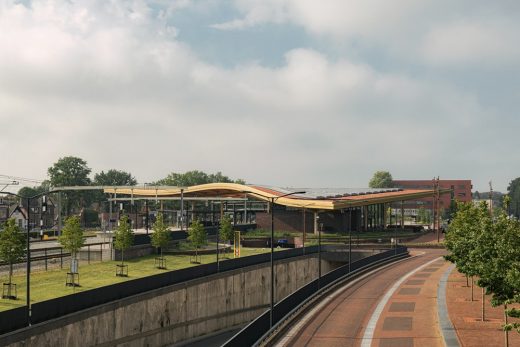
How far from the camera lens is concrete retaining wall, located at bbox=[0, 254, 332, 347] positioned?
35.5 meters

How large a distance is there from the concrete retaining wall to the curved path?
1212 cm

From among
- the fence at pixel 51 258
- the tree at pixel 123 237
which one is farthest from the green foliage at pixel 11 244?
the tree at pixel 123 237

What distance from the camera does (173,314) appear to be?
4819 cm

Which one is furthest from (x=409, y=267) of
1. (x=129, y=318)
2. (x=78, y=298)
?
(x=78, y=298)

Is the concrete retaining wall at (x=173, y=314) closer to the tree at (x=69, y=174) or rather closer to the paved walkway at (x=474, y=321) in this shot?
the paved walkway at (x=474, y=321)

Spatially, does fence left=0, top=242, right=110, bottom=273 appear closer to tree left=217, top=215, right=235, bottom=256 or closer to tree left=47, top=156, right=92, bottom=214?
tree left=217, top=215, right=235, bottom=256

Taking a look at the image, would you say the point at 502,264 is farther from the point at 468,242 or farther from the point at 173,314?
the point at 173,314

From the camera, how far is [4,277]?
51500mm

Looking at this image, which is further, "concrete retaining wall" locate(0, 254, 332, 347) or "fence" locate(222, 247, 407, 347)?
"concrete retaining wall" locate(0, 254, 332, 347)

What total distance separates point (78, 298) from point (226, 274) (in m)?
21.5

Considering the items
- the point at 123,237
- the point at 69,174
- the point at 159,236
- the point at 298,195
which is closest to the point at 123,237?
the point at 123,237

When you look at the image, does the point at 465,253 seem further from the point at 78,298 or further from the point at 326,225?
the point at 326,225

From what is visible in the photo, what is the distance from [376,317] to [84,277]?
29.4 m

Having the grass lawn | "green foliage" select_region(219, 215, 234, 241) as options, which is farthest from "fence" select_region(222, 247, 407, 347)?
"green foliage" select_region(219, 215, 234, 241)
